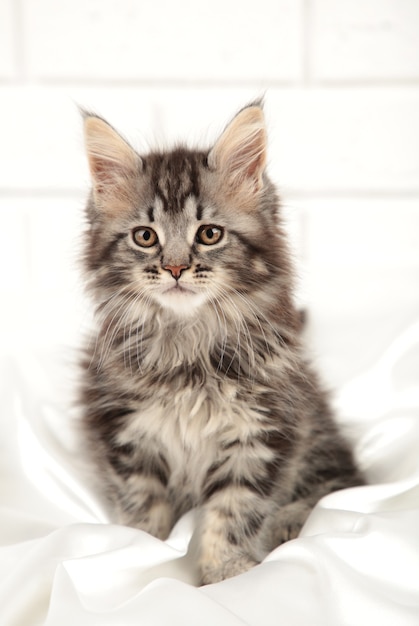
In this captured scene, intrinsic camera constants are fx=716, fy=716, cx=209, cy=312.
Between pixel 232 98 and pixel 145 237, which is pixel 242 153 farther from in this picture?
pixel 232 98

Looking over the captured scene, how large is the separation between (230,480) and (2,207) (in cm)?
170

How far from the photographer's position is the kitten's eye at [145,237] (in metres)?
1.41

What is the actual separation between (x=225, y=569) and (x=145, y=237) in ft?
2.18

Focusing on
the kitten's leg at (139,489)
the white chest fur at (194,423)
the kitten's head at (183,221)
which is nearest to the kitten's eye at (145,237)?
the kitten's head at (183,221)

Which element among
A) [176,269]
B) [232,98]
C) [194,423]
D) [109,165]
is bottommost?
[194,423]

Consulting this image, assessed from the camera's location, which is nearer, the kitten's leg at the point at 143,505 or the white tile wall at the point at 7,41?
→ the kitten's leg at the point at 143,505

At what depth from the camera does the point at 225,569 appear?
1.38 m

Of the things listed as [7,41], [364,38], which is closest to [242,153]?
[364,38]

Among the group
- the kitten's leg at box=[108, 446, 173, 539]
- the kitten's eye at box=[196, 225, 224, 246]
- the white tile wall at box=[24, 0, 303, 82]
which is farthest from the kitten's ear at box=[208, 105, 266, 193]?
the white tile wall at box=[24, 0, 303, 82]

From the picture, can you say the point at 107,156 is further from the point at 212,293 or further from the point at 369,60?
the point at 369,60

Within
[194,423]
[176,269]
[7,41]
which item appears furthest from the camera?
[7,41]

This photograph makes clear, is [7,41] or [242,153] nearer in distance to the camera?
[242,153]

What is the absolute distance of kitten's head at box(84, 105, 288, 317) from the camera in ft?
4.51

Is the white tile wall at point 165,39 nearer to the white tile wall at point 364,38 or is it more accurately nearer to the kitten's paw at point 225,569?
the white tile wall at point 364,38
